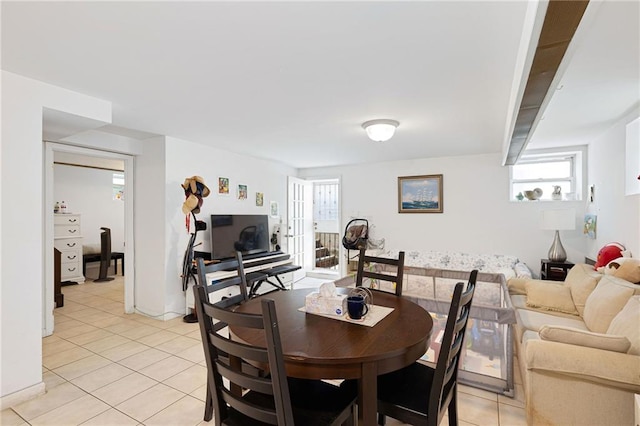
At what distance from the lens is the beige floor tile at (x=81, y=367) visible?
8.64ft

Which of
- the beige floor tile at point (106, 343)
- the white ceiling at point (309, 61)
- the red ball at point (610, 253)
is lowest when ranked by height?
the beige floor tile at point (106, 343)

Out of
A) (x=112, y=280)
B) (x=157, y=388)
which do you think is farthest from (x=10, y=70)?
(x=112, y=280)

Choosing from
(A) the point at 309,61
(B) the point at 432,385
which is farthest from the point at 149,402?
(A) the point at 309,61

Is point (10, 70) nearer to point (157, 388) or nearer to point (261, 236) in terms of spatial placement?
point (157, 388)

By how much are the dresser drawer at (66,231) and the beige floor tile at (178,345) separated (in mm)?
4161

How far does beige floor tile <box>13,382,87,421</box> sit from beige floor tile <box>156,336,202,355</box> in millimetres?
779

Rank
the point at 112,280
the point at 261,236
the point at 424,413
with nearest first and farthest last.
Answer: the point at 424,413, the point at 261,236, the point at 112,280

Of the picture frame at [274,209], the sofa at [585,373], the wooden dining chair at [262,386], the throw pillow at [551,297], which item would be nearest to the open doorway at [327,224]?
the picture frame at [274,209]

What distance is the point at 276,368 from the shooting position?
1.11 metres

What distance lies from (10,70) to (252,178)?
3.31m

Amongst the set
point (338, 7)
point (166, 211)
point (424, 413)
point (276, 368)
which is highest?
point (338, 7)

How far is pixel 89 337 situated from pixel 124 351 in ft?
2.18

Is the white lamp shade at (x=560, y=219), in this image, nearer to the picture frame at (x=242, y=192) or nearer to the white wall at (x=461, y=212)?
the white wall at (x=461, y=212)

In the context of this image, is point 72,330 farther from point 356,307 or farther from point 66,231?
point 356,307
